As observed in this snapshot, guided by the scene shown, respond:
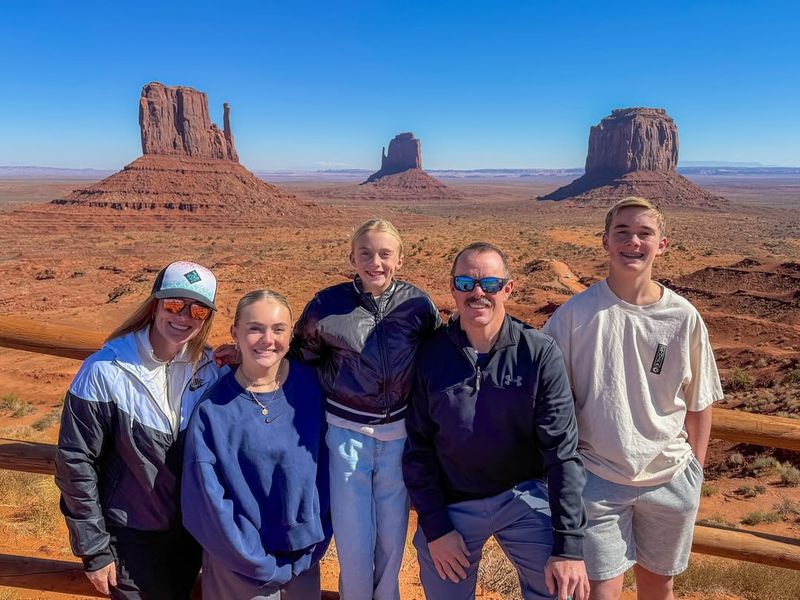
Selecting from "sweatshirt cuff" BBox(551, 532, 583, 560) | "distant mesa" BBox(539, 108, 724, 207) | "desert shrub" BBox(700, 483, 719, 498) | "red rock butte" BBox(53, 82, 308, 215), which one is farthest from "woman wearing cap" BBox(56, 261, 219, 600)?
"distant mesa" BBox(539, 108, 724, 207)

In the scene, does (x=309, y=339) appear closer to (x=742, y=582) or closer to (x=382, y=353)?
(x=382, y=353)

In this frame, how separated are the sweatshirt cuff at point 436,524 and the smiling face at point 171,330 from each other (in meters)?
1.28

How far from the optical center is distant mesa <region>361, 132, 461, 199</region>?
125688 mm

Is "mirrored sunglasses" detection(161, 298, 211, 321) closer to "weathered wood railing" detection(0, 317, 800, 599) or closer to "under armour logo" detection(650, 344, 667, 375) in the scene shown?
"weathered wood railing" detection(0, 317, 800, 599)

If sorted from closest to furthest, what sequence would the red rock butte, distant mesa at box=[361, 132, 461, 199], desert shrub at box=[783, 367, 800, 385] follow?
desert shrub at box=[783, 367, 800, 385]
the red rock butte
distant mesa at box=[361, 132, 461, 199]

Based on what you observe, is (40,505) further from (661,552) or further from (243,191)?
(243,191)

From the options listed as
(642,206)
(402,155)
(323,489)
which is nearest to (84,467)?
(323,489)

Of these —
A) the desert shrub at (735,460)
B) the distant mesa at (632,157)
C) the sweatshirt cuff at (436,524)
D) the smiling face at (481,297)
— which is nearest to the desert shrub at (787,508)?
the desert shrub at (735,460)

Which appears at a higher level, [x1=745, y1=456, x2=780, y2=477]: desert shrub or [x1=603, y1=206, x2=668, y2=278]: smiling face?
[x1=603, y1=206, x2=668, y2=278]: smiling face

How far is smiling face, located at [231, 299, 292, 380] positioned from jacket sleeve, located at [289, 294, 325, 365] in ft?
0.60

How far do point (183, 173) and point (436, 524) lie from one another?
66781mm

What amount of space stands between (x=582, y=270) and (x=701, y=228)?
35099 millimetres

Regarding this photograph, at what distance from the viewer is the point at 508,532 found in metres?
2.53

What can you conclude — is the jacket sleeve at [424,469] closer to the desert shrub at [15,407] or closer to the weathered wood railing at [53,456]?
the weathered wood railing at [53,456]
